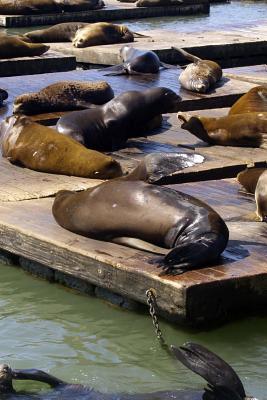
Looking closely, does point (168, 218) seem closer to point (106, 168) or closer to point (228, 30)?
point (106, 168)

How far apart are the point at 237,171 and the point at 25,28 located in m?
14.1

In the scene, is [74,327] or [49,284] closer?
[74,327]

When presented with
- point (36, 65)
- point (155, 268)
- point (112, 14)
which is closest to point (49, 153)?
point (155, 268)

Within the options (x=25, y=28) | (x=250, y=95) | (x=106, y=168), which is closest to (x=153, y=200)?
(x=106, y=168)

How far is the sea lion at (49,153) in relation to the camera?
322 inches

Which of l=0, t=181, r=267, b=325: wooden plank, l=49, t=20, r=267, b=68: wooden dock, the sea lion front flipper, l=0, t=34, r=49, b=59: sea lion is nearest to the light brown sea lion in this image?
l=0, t=181, r=267, b=325: wooden plank

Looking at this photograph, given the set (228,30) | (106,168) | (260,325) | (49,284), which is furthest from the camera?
(228,30)

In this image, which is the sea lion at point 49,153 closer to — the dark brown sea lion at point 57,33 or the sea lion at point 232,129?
the sea lion at point 232,129

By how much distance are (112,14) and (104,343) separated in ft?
59.2

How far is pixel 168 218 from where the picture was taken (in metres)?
6.21

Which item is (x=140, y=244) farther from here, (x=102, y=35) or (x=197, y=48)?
(x=102, y=35)

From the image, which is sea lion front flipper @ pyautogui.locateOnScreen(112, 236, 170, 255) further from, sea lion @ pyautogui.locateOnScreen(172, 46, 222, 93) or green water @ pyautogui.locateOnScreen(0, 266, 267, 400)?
sea lion @ pyautogui.locateOnScreen(172, 46, 222, 93)

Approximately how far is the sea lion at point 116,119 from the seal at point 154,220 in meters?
2.35

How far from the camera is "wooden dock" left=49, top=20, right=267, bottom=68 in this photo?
49.9 feet
